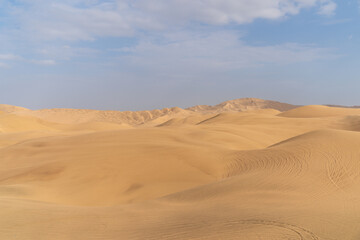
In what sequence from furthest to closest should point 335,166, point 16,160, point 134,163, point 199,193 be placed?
point 16,160
point 134,163
point 335,166
point 199,193

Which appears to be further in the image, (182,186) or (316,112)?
(316,112)

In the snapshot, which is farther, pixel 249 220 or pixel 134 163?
pixel 134 163

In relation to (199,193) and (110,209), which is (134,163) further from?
(110,209)

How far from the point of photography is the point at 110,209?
6.14 m

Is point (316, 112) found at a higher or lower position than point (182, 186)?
higher

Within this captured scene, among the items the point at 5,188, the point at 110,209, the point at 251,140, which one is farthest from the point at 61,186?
the point at 251,140

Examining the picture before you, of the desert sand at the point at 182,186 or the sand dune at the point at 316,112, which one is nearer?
the desert sand at the point at 182,186

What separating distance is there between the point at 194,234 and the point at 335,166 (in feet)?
19.9

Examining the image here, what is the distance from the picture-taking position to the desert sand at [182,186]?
15.1 feet

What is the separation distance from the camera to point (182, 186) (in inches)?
398

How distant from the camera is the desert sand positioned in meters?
4.59

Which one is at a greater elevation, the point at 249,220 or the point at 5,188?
the point at 249,220

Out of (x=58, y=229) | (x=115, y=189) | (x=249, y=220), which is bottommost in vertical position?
(x=115, y=189)

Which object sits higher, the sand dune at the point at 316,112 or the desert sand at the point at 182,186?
the sand dune at the point at 316,112
